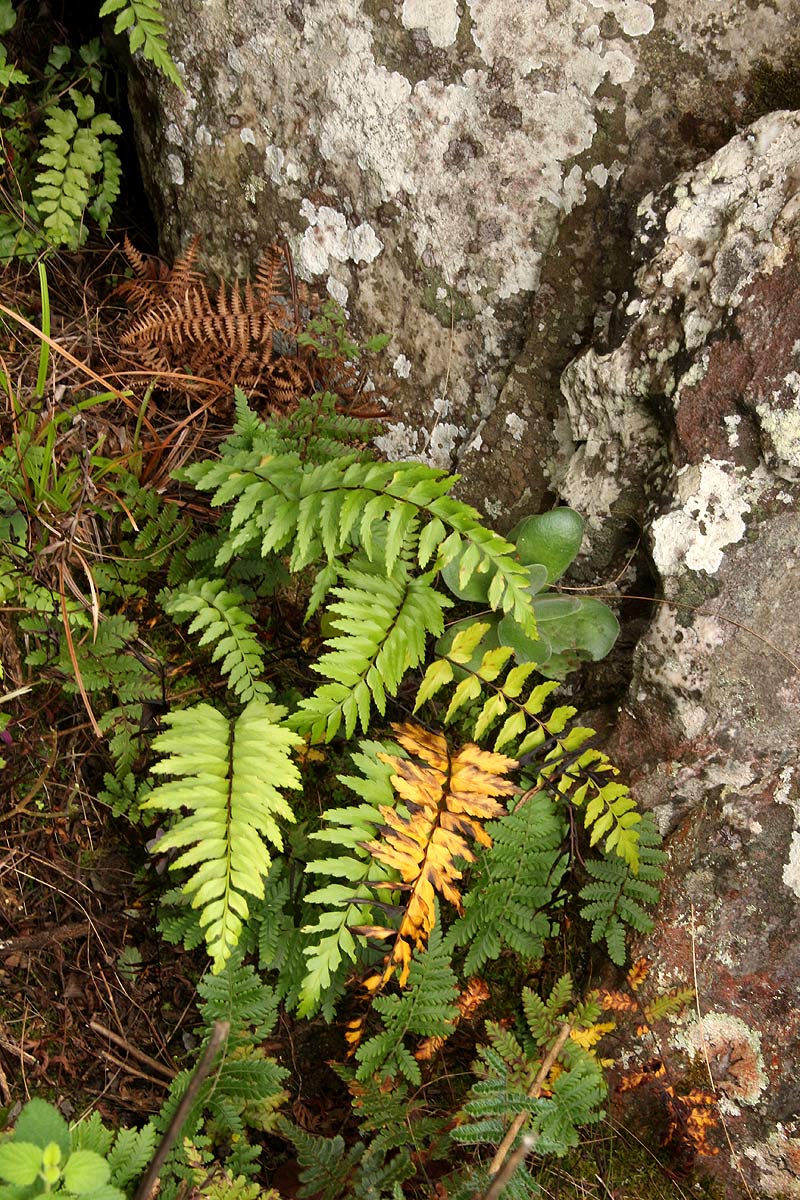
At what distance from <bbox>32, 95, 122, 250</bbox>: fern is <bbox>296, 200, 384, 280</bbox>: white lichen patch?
993 millimetres

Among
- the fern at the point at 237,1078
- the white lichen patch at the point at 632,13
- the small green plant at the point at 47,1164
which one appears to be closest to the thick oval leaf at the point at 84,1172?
the small green plant at the point at 47,1164

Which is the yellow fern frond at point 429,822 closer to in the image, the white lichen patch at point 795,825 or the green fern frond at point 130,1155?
the green fern frond at point 130,1155

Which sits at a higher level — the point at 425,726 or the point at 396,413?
the point at 396,413

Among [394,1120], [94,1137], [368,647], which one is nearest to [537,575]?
[368,647]

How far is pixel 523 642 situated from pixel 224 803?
1.27 metres

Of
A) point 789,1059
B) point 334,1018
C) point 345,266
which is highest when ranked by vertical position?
point 345,266

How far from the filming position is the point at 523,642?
3426 millimetres

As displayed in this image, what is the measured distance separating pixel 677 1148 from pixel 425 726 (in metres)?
1.64

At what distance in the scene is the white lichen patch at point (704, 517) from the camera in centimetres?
312

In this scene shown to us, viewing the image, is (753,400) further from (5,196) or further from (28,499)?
(5,196)

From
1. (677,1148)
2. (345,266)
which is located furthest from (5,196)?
(677,1148)

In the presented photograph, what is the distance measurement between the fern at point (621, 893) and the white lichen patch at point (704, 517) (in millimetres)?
948

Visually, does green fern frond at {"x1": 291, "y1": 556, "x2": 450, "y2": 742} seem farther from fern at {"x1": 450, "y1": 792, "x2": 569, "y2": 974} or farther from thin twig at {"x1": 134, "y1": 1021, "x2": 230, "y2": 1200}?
thin twig at {"x1": 134, "y1": 1021, "x2": 230, "y2": 1200}

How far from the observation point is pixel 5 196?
13.1ft
